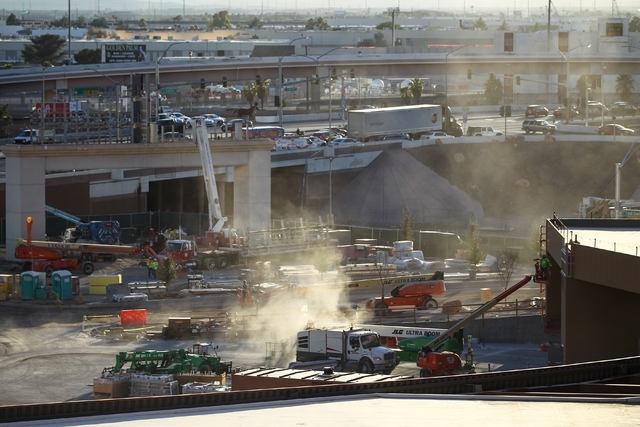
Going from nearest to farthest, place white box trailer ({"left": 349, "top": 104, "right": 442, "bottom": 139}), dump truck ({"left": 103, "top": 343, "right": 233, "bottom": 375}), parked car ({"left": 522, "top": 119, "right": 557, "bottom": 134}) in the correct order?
dump truck ({"left": 103, "top": 343, "right": 233, "bottom": 375}) < white box trailer ({"left": 349, "top": 104, "right": 442, "bottom": 139}) < parked car ({"left": 522, "top": 119, "right": 557, "bottom": 134})

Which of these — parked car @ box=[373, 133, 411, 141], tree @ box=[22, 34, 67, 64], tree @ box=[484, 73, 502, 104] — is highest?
tree @ box=[22, 34, 67, 64]

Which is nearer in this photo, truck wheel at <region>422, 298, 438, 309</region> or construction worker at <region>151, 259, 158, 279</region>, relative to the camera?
truck wheel at <region>422, 298, 438, 309</region>

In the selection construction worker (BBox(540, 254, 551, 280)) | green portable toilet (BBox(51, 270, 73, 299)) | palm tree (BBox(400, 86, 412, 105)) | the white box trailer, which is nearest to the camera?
construction worker (BBox(540, 254, 551, 280))

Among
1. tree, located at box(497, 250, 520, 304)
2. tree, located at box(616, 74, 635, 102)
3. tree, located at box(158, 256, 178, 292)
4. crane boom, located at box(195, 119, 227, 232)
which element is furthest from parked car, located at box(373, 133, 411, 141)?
tree, located at box(616, 74, 635, 102)

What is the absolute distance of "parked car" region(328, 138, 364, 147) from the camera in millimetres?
78812

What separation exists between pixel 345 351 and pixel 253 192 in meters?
23.3

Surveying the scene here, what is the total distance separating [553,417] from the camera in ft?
61.3

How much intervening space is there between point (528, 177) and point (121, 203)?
2895 cm

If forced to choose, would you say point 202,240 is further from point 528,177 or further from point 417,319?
point 528,177

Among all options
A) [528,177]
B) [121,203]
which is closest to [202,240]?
[121,203]

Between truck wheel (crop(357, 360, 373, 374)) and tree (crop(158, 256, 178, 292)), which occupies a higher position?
tree (crop(158, 256, 178, 292))

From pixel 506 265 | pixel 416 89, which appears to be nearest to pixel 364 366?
pixel 506 265

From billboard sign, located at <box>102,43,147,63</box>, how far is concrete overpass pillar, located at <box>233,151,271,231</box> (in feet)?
189

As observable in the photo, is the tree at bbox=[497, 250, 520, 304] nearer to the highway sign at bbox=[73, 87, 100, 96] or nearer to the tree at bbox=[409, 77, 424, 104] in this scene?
the highway sign at bbox=[73, 87, 100, 96]
